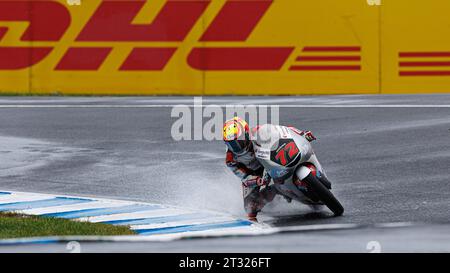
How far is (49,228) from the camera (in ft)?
34.2

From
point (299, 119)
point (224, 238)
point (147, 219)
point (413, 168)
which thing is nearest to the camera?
point (224, 238)

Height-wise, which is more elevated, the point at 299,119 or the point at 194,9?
the point at 194,9

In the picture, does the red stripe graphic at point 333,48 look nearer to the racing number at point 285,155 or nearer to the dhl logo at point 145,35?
the dhl logo at point 145,35

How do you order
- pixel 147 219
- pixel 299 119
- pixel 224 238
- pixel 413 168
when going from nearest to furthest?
pixel 224 238
pixel 147 219
pixel 413 168
pixel 299 119

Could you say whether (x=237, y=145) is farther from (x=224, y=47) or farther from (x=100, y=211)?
(x=224, y=47)

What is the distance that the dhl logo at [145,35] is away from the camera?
2173 cm

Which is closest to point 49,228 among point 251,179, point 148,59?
point 251,179

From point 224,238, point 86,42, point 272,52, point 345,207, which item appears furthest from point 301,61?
point 224,238

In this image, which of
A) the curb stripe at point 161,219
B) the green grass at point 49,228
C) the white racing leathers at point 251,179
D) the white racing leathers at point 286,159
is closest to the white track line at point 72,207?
the green grass at point 49,228

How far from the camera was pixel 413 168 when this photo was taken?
1408cm

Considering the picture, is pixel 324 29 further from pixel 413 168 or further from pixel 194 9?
pixel 413 168

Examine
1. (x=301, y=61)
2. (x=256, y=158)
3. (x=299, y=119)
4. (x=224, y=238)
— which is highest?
(x=301, y=61)

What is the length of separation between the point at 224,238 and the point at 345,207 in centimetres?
569

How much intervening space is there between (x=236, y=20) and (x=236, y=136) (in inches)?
430
